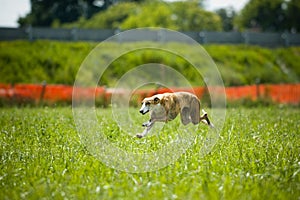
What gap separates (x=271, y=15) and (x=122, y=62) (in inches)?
1489

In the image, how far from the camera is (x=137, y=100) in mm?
24812

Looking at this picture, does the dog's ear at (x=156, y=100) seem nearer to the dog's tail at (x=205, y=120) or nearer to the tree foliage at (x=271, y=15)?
the dog's tail at (x=205, y=120)

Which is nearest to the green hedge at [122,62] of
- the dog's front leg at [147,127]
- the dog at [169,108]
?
the dog at [169,108]

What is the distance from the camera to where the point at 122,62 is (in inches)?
1544

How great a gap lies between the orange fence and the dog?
12419 millimetres

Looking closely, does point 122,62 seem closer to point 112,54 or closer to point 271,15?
point 112,54

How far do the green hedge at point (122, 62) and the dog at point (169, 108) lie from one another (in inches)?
915

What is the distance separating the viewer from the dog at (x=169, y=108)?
9.88m

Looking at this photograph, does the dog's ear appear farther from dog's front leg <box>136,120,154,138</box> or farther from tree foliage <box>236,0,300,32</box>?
tree foliage <box>236,0,300,32</box>

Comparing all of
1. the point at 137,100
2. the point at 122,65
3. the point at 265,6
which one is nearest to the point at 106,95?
the point at 137,100

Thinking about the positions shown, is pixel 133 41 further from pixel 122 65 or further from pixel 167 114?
pixel 167 114

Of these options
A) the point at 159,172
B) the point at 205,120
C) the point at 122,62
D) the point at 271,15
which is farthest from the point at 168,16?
the point at 159,172

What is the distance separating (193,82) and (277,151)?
29.2 metres

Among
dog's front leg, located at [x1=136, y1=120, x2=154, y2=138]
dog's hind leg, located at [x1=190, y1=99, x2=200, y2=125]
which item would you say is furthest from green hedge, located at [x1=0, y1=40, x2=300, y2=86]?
dog's front leg, located at [x1=136, y1=120, x2=154, y2=138]
